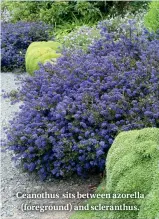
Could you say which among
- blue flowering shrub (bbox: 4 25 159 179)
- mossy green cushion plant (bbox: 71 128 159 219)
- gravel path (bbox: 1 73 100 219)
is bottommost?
gravel path (bbox: 1 73 100 219)

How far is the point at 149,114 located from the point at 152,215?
5.48 ft

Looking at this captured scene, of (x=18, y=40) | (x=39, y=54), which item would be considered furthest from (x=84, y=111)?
(x=18, y=40)

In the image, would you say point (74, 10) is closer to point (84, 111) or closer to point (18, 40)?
point (18, 40)

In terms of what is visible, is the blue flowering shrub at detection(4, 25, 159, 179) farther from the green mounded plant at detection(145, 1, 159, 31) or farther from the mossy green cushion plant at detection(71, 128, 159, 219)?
the green mounded plant at detection(145, 1, 159, 31)

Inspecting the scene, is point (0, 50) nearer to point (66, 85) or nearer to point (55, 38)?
point (55, 38)

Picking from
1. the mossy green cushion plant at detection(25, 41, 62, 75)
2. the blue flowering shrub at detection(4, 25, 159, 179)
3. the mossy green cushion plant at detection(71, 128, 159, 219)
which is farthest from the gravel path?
the mossy green cushion plant at detection(25, 41, 62, 75)

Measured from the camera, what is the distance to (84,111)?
4383mm

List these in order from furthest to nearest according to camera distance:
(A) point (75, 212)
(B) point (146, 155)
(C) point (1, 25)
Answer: (C) point (1, 25) → (A) point (75, 212) → (B) point (146, 155)

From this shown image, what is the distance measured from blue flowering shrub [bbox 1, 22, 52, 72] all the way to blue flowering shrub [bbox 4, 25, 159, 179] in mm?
4207

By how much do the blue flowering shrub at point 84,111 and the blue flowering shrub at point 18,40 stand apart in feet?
13.8

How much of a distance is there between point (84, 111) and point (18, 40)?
5.62 meters

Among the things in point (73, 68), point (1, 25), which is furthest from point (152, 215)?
point (1, 25)

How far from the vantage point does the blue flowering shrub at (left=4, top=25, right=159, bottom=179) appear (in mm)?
4285

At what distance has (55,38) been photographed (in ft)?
32.0
